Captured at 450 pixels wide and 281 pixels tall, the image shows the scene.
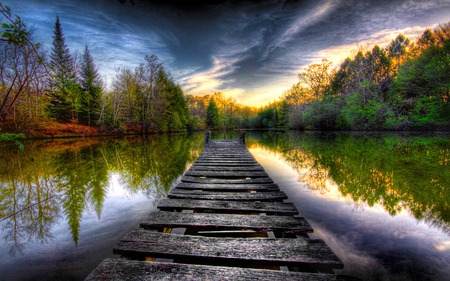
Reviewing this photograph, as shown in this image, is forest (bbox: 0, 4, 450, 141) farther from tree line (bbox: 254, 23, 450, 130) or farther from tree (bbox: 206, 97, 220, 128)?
tree (bbox: 206, 97, 220, 128)

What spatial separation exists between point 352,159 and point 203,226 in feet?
29.1

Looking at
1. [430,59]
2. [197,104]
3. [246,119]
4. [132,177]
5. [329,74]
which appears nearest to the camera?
[132,177]

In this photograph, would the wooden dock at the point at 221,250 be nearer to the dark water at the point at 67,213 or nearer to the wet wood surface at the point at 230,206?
the wet wood surface at the point at 230,206

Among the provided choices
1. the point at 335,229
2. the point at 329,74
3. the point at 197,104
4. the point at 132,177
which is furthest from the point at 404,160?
the point at 197,104

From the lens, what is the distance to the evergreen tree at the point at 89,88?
31598 mm

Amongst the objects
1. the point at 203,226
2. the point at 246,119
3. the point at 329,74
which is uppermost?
the point at 329,74

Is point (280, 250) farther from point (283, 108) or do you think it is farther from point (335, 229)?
point (283, 108)

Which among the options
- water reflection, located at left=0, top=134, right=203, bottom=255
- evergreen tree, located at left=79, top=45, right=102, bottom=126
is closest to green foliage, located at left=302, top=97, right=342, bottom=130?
water reflection, located at left=0, top=134, right=203, bottom=255

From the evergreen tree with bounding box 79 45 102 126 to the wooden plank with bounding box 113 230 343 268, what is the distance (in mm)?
33380

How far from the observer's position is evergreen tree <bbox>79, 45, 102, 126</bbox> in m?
31.6

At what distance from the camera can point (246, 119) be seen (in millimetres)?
84562

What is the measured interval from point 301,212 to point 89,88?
4098 centimetres

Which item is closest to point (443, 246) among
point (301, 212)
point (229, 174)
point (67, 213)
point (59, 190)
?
point (301, 212)

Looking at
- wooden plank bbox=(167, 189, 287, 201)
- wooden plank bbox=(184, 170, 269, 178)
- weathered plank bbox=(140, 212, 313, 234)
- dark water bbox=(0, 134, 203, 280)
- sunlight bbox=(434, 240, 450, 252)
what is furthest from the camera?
wooden plank bbox=(184, 170, 269, 178)
